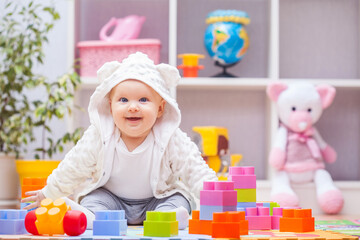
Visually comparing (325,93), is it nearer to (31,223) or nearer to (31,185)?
(31,185)

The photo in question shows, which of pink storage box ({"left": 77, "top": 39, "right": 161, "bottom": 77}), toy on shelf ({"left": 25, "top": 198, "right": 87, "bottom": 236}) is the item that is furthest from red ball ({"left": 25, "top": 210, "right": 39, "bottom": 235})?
pink storage box ({"left": 77, "top": 39, "right": 161, "bottom": 77})

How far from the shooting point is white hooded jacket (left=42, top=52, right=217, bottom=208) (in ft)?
4.40

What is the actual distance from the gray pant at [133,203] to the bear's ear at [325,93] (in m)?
1.12

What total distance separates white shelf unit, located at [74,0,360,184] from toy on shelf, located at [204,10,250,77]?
197 mm

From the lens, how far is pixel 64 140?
2.12m

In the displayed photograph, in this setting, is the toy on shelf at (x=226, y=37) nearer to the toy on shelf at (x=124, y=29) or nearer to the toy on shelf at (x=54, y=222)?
the toy on shelf at (x=124, y=29)

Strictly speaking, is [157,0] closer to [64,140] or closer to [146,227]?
[64,140]

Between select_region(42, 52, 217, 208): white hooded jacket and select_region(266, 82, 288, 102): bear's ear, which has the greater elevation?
select_region(266, 82, 288, 102): bear's ear

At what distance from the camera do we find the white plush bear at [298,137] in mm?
2268

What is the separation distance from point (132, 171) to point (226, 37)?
1.08 m

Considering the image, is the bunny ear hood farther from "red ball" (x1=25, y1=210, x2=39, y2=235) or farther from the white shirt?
"red ball" (x1=25, y1=210, x2=39, y2=235)

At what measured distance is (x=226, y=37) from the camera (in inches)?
90.8

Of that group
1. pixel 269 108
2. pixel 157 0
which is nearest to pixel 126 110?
pixel 269 108

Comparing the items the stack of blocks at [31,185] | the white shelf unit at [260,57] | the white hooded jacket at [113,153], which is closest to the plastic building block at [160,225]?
the white hooded jacket at [113,153]
